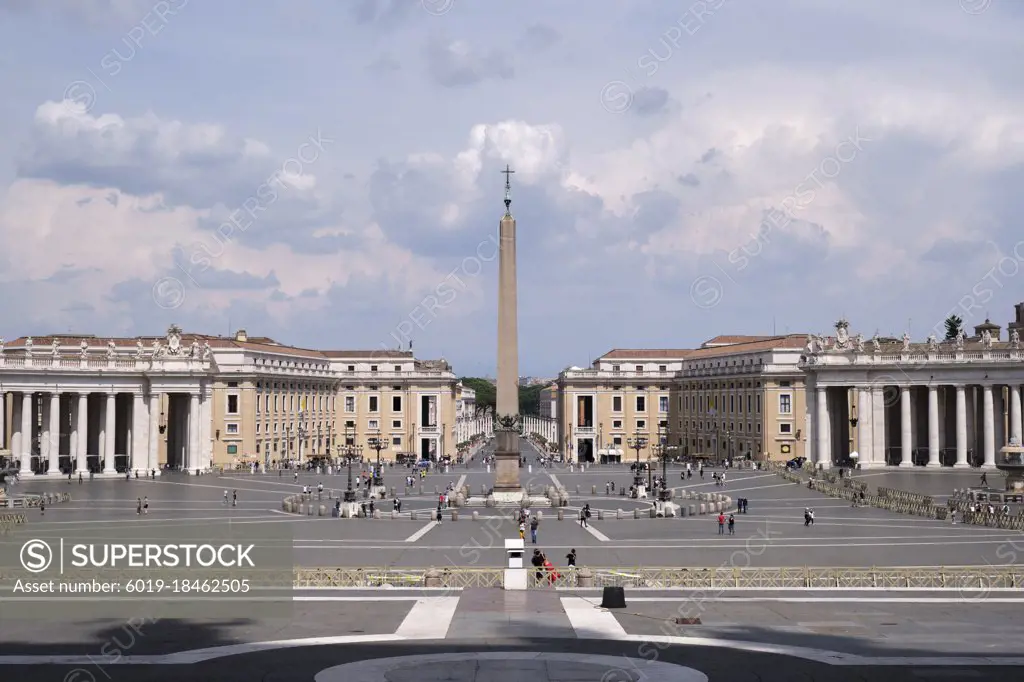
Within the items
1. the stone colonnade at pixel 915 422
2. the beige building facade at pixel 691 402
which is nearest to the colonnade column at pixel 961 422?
the stone colonnade at pixel 915 422

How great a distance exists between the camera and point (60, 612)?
29234 millimetres

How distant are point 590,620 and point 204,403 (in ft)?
248

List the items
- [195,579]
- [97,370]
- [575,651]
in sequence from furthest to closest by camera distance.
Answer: [97,370]
[195,579]
[575,651]

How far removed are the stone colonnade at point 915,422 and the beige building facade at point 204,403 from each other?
45.3m

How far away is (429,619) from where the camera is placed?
91.6 feet

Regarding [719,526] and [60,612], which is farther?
[719,526]

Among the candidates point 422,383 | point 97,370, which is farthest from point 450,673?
point 422,383

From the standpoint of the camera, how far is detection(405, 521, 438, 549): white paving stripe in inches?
1877

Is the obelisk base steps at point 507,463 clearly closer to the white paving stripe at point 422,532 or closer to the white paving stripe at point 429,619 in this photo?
the white paving stripe at point 422,532

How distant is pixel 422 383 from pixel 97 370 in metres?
44.1

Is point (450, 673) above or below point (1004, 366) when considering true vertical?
below

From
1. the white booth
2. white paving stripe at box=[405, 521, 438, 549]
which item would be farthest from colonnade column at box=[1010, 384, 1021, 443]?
the white booth

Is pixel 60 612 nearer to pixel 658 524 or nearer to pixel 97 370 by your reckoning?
pixel 658 524

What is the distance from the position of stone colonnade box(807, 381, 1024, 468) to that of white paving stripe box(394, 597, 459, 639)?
7233 centimetres
